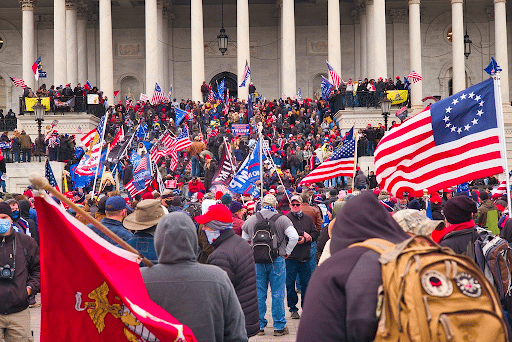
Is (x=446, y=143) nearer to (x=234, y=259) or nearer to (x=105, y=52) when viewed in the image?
(x=234, y=259)

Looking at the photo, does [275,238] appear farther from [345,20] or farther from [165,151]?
[345,20]

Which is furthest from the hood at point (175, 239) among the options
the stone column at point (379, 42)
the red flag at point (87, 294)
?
the stone column at point (379, 42)

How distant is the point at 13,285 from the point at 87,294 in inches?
110

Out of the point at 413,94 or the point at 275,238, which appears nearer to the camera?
the point at 275,238

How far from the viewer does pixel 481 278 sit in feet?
9.78

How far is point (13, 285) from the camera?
6781 millimetres

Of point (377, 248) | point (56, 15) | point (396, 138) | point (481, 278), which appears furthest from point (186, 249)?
point (56, 15)

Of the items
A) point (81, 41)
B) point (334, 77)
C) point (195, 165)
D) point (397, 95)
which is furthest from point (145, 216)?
point (81, 41)

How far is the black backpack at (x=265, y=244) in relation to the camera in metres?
9.87

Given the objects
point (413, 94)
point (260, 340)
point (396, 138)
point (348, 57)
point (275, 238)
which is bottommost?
point (260, 340)

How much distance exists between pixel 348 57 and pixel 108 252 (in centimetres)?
4550

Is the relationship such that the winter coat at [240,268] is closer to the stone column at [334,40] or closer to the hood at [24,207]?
the hood at [24,207]

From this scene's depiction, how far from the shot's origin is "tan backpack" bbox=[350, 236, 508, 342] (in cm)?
291

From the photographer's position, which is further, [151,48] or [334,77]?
[151,48]
